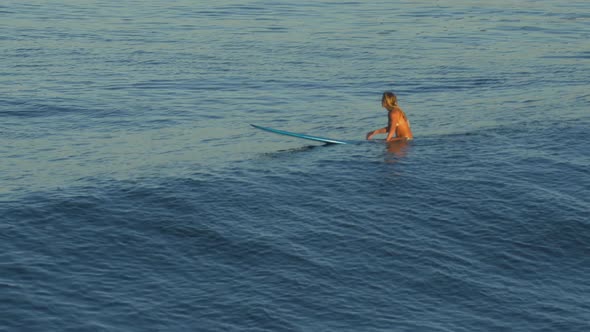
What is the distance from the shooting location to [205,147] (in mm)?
34875

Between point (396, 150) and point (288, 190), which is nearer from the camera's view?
point (288, 190)

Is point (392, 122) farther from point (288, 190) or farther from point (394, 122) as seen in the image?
point (288, 190)

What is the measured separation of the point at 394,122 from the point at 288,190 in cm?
585

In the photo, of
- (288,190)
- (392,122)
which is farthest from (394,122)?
(288,190)

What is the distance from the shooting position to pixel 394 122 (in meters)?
33.3

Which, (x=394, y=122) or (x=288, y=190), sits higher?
(x=394, y=122)

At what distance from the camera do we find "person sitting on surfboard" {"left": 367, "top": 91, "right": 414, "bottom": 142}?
107 ft

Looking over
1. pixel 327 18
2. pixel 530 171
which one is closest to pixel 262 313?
pixel 530 171

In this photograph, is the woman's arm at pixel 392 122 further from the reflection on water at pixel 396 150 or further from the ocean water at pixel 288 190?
the ocean water at pixel 288 190

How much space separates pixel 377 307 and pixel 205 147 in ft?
48.5

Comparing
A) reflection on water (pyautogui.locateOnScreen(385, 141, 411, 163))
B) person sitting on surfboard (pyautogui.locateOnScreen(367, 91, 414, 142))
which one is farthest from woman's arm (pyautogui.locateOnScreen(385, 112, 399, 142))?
reflection on water (pyautogui.locateOnScreen(385, 141, 411, 163))

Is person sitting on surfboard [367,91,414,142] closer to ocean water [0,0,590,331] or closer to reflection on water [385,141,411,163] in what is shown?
reflection on water [385,141,411,163]

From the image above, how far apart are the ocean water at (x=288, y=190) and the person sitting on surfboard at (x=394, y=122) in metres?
0.69

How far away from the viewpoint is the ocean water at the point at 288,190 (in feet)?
71.8
